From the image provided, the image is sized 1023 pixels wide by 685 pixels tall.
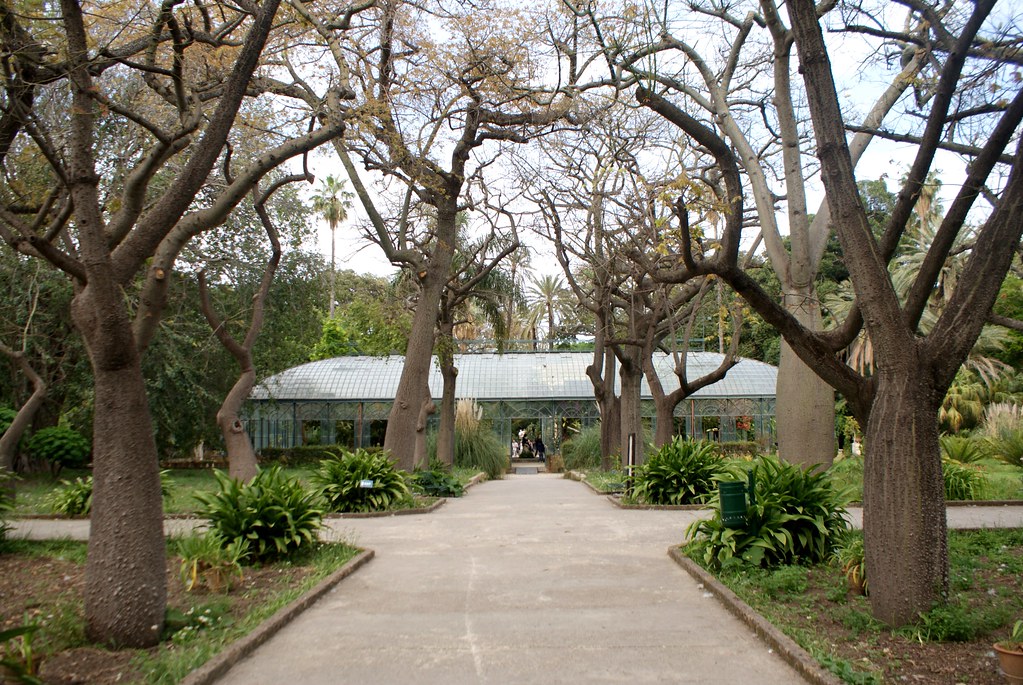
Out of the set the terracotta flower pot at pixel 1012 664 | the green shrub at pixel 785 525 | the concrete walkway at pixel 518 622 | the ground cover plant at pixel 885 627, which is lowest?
the concrete walkway at pixel 518 622

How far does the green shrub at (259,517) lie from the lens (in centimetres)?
973

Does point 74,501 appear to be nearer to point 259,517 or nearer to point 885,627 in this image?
point 259,517

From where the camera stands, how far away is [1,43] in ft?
27.4

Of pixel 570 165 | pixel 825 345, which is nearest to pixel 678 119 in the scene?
pixel 825 345

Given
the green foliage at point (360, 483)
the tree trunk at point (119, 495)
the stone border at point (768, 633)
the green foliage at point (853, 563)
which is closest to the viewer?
the stone border at point (768, 633)

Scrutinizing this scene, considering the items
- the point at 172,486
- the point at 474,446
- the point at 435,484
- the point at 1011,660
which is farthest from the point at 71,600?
the point at 474,446

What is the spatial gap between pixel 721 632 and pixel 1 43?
854 cm

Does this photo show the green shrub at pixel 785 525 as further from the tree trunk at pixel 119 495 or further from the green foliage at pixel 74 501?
the green foliage at pixel 74 501

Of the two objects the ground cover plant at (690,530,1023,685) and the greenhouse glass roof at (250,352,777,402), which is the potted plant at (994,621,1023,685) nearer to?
the ground cover plant at (690,530,1023,685)

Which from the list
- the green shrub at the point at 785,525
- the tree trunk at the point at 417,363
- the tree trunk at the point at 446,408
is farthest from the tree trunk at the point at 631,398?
the green shrub at the point at 785,525

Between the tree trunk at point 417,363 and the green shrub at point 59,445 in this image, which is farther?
the green shrub at point 59,445

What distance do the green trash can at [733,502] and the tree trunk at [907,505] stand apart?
2.48m

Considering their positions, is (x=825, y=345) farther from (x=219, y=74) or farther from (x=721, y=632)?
(x=219, y=74)

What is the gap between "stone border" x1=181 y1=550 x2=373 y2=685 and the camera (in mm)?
5625
